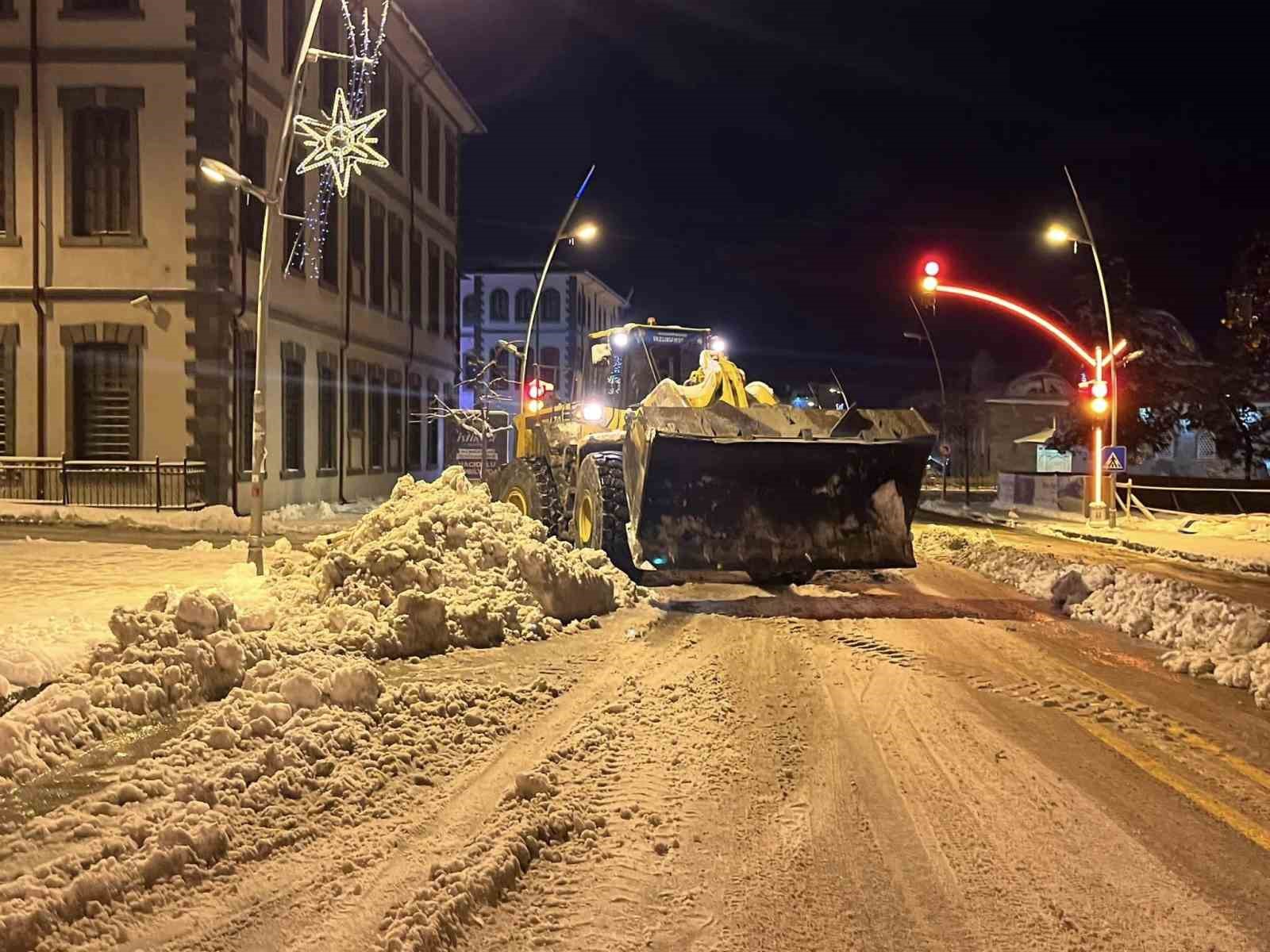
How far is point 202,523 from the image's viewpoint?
2183 cm

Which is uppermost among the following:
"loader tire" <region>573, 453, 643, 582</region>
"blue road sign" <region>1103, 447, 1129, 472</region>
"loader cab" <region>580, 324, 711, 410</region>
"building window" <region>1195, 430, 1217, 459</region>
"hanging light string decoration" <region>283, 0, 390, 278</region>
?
"hanging light string decoration" <region>283, 0, 390, 278</region>

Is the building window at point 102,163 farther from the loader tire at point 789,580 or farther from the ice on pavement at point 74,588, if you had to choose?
the loader tire at point 789,580

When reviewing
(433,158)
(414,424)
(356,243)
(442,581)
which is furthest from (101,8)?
(442,581)

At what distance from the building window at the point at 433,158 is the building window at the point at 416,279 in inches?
80.5

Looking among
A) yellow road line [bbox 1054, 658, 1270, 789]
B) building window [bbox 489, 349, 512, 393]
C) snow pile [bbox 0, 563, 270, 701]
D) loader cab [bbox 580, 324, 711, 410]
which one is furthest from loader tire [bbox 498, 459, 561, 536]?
building window [bbox 489, 349, 512, 393]

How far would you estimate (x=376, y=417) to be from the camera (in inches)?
1320

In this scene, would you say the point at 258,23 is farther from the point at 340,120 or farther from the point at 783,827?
the point at 783,827

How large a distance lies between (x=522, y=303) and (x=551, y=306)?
2.24 metres

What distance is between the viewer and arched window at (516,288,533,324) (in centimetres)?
7075

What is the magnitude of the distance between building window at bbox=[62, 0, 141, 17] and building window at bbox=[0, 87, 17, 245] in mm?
2111

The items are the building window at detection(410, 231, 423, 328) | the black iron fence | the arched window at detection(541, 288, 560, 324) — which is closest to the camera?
the black iron fence

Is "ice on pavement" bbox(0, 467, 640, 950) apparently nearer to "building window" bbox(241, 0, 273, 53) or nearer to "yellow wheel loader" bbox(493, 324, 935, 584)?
"yellow wheel loader" bbox(493, 324, 935, 584)

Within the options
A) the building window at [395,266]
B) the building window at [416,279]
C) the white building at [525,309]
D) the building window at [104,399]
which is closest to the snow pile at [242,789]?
the building window at [104,399]

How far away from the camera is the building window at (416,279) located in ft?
120
